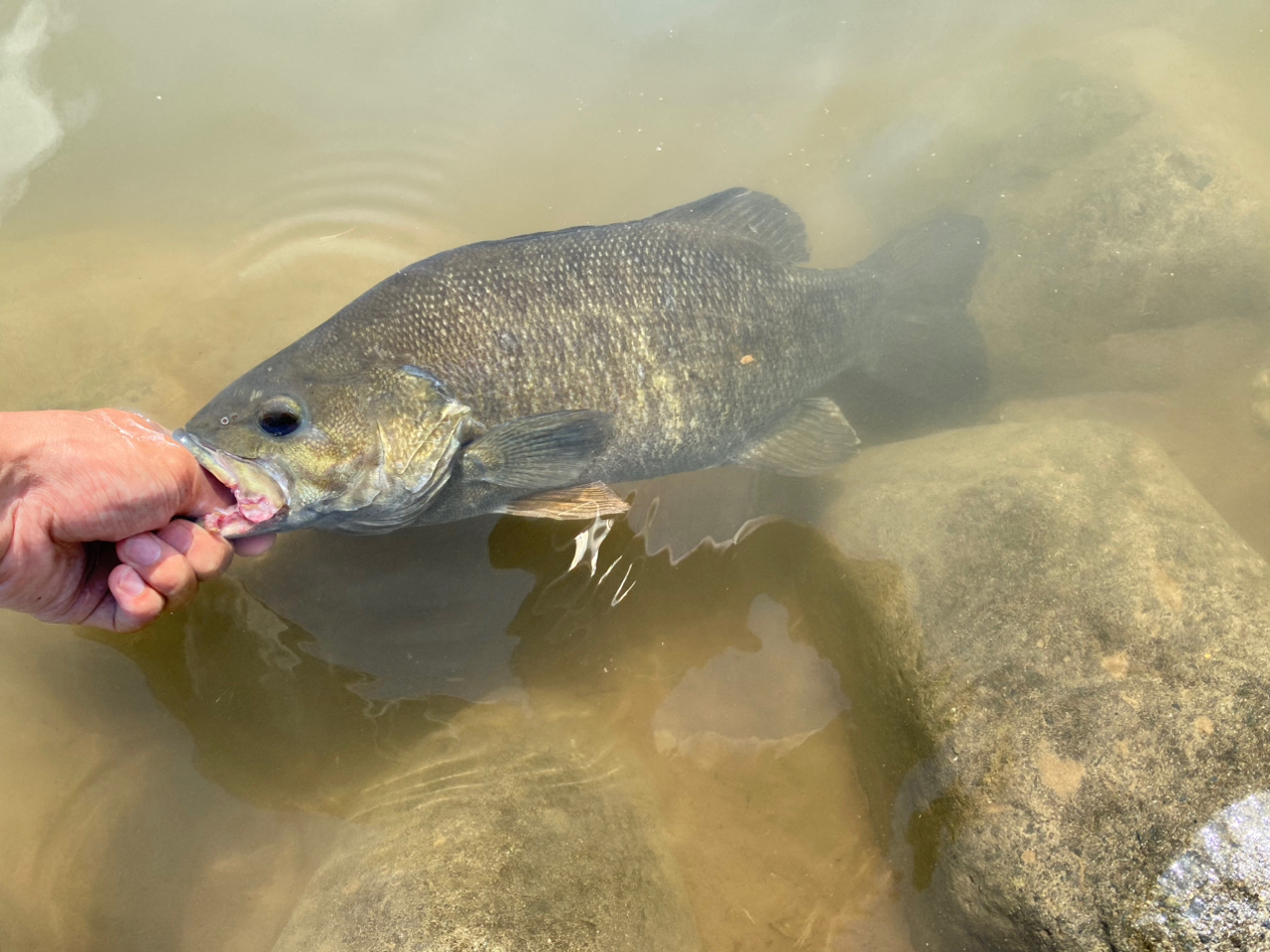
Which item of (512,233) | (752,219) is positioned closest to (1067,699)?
(752,219)

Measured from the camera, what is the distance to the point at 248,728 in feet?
10.4

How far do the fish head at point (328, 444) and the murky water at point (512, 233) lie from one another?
924 millimetres

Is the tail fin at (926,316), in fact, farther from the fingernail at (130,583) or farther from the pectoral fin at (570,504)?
the fingernail at (130,583)

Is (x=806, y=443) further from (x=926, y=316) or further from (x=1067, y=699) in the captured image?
(x=1067, y=699)

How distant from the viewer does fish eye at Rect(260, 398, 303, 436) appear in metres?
2.54

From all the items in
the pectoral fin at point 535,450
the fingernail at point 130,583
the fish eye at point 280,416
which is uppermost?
A: the fish eye at point 280,416

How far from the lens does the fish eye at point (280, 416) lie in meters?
2.54

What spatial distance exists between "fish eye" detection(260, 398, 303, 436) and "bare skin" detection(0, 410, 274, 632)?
10.8 inches

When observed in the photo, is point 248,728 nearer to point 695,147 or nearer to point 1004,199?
point 695,147

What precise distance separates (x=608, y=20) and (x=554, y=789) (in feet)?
19.4

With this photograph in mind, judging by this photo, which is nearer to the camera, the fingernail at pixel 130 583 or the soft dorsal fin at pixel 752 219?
the fingernail at pixel 130 583

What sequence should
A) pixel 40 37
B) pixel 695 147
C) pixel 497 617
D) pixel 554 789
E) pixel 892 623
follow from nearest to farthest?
pixel 554 789 → pixel 892 623 → pixel 497 617 → pixel 40 37 → pixel 695 147

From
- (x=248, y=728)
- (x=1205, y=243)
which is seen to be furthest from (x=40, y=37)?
(x=1205, y=243)

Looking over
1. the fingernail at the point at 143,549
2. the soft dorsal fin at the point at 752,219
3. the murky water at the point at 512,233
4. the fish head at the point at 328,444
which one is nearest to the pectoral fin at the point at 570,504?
the fish head at the point at 328,444
